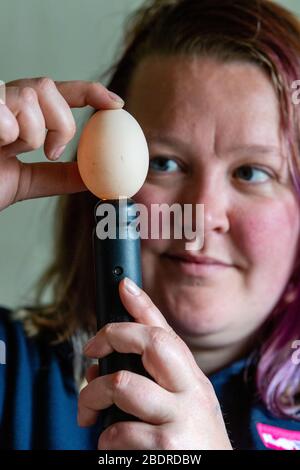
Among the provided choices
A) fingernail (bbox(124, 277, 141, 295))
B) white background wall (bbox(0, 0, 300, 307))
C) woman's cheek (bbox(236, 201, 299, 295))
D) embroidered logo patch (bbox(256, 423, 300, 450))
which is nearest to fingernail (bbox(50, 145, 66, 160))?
fingernail (bbox(124, 277, 141, 295))

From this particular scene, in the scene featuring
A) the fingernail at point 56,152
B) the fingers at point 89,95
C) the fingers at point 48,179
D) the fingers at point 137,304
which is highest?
the fingers at point 89,95

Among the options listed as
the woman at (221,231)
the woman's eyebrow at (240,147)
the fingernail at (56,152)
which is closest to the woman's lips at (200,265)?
the woman at (221,231)

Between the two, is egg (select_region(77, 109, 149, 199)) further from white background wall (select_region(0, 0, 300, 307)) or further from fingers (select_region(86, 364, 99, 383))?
white background wall (select_region(0, 0, 300, 307))

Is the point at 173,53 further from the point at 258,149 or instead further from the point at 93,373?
the point at 93,373

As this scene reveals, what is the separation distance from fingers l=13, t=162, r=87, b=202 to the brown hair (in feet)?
0.81

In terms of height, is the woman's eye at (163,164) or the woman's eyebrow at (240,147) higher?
the woman's eyebrow at (240,147)

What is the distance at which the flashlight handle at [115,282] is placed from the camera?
19.9 inches

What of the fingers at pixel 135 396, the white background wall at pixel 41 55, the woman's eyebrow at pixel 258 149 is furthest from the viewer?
the white background wall at pixel 41 55

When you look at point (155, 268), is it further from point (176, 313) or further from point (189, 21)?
point (189, 21)

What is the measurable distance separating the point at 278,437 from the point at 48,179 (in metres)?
0.37

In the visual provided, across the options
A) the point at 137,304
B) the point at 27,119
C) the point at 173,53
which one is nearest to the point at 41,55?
the point at 173,53

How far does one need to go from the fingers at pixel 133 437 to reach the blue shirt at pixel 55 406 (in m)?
0.23

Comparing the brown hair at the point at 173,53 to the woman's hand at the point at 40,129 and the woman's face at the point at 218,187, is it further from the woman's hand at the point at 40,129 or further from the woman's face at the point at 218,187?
the woman's hand at the point at 40,129
